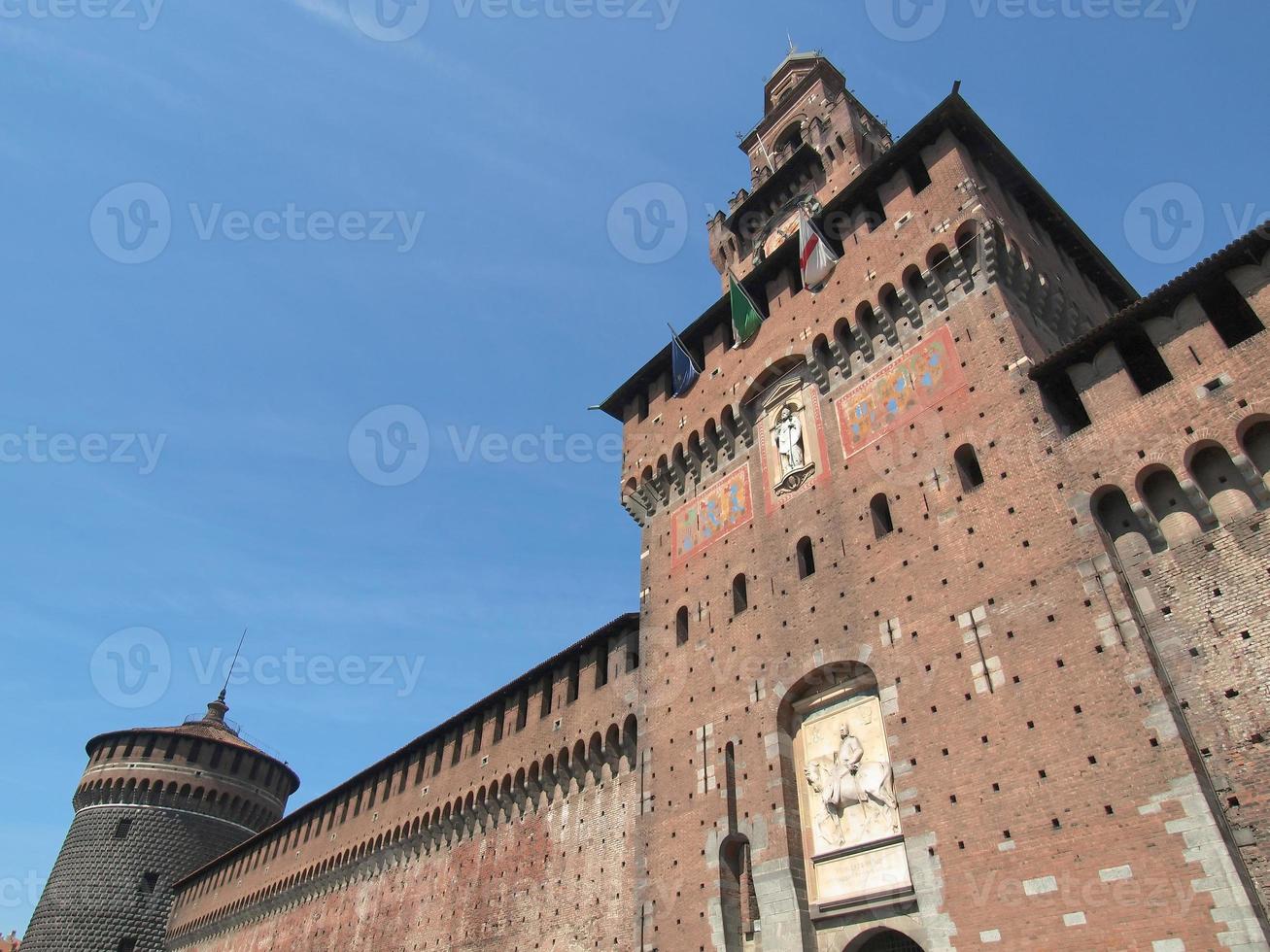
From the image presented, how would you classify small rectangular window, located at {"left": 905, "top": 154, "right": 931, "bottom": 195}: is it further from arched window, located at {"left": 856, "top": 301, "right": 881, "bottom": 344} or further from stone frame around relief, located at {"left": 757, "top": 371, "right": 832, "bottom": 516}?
stone frame around relief, located at {"left": 757, "top": 371, "right": 832, "bottom": 516}

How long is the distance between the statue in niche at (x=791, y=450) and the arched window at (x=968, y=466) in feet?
10.8

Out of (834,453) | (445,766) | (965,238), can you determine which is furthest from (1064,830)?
(445,766)

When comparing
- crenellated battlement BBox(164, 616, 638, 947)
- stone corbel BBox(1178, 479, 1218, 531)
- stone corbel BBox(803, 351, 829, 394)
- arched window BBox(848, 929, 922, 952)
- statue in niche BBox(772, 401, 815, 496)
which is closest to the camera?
stone corbel BBox(1178, 479, 1218, 531)

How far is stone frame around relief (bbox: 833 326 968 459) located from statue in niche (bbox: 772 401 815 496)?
0.94 metres

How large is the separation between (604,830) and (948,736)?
9045mm

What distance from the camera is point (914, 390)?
15281 mm

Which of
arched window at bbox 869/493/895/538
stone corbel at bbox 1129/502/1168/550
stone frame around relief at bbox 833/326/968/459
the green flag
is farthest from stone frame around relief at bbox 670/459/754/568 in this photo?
stone corbel at bbox 1129/502/1168/550

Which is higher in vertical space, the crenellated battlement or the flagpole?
the flagpole

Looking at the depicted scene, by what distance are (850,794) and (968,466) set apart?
5.52 meters

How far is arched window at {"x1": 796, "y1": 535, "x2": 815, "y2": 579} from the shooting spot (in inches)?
633

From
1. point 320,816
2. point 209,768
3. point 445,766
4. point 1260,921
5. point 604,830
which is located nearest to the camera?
point 1260,921

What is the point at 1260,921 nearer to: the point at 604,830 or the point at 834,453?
the point at 834,453

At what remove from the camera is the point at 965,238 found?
50.6 feet

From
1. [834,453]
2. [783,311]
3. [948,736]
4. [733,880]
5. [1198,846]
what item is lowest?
[1198,846]
